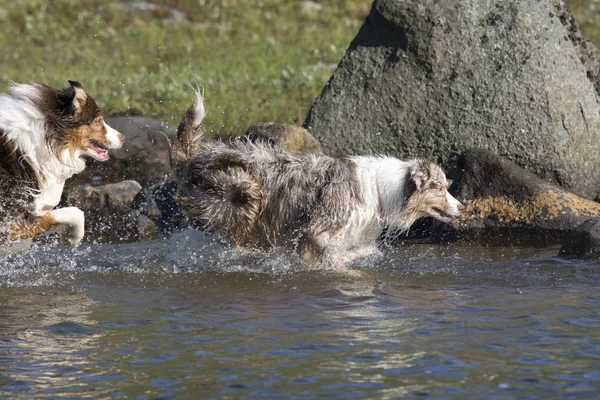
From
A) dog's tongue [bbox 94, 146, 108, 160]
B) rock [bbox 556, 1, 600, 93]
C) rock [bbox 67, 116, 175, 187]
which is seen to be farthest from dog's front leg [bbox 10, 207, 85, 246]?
rock [bbox 556, 1, 600, 93]

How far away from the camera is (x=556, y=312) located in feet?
23.4

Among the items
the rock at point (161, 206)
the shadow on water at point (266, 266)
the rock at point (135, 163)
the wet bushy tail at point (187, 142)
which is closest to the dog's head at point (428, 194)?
the shadow on water at point (266, 266)

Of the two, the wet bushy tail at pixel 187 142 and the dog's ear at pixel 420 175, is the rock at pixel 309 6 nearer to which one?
the wet bushy tail at pixel 187 142

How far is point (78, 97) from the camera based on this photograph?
8.26m

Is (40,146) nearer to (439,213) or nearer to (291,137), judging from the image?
(439,213)

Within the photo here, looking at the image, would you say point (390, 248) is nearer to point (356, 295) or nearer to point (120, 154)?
point (356, 295)

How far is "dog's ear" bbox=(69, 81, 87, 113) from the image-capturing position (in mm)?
8227

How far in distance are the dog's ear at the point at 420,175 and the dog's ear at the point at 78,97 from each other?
2.91 metres

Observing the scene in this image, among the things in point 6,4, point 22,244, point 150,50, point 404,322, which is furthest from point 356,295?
point 6,4

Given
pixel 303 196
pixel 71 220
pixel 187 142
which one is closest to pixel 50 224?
pixel 71 220

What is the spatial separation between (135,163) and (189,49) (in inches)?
269

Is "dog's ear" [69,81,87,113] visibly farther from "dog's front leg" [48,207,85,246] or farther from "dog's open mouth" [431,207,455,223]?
"dog's open mouth" [431,207,455,223]

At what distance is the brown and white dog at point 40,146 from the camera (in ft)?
26.7

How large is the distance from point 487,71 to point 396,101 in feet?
3.63
